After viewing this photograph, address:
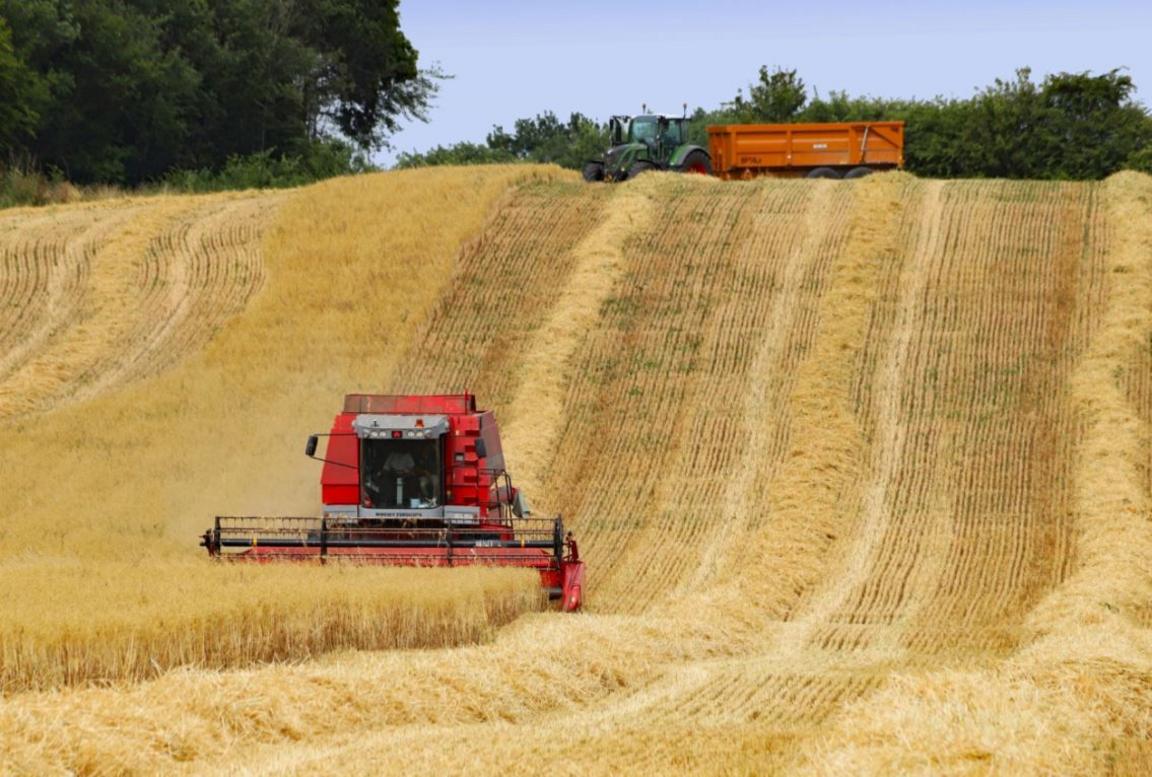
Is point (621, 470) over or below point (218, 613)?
below

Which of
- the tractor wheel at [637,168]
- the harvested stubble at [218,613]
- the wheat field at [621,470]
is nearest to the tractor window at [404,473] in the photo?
the wheat field at [621,470]

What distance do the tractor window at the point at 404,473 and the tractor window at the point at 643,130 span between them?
23.5 metres

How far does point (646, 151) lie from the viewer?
143 feet

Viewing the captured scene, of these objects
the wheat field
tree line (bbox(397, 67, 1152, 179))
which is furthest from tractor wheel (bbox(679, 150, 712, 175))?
tree line (bbox(397, 67, 1152, 179))

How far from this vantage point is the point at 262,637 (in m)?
15.8

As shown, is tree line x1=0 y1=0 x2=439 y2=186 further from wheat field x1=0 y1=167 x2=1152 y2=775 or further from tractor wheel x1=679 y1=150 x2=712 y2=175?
tractor wheel x1=679 y1=150 x2=712 y2=175

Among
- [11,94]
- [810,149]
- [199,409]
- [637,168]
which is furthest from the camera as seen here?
[11,94]

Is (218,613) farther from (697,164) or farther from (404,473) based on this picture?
(697,164)

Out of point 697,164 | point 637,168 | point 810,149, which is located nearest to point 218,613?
point 637,168

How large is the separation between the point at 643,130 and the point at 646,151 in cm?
58

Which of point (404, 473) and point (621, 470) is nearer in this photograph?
point (404, 473)

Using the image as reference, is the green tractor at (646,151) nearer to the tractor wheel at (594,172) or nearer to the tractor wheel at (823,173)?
the tractor wheel at (594,172)

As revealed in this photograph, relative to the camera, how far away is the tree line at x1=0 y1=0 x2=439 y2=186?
55406 mm

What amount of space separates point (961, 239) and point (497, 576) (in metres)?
19.7
